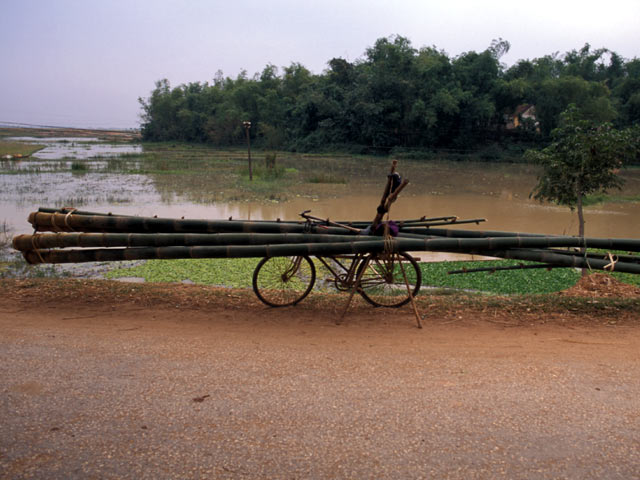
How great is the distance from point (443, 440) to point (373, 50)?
58.5m

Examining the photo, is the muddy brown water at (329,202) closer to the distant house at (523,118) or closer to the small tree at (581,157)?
the small tree at (581,157)

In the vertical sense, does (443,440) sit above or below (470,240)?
below

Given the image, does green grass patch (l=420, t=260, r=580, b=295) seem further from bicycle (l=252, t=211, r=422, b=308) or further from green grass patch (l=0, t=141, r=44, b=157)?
green grass patch (l=0, t=141, r=44, b=157)

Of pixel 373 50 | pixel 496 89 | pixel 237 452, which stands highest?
pixel 373 50

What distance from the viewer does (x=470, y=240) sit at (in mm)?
5086

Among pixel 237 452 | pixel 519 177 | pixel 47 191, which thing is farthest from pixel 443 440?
pixel 519 177

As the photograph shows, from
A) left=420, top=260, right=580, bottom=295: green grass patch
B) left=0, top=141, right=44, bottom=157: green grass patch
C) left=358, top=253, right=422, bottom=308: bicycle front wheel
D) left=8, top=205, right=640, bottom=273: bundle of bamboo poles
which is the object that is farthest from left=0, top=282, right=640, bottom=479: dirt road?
left=0, top=141, right=44, bottom=157: green grass patch

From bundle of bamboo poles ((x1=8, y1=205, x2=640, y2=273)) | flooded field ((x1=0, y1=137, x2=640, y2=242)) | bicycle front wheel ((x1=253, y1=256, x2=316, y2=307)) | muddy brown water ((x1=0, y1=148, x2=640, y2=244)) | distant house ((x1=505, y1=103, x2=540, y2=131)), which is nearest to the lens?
bundle of bamboo poles ((x1=8, y1=205, x2=640, y2=273))

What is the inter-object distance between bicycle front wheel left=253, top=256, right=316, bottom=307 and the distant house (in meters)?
46.3

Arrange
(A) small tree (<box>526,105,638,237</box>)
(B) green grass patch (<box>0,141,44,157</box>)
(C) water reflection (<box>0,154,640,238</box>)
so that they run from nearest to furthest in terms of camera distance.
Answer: (A) small tree (<box>526,105,638,237</box>) → (C) water reflection (<box>0,154,640,238</box>) → (B) green grass patch (<box>0,141,44,157</box>)

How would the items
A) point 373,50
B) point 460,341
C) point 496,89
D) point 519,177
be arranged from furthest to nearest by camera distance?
1. point 373,50
2. point 496,89
3. point 519,177
4. point 460,341

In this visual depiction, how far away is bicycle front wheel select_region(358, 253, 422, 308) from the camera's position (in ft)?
16.9

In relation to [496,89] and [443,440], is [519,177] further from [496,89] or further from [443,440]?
[443,440]

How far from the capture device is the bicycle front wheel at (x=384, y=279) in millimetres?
5148
